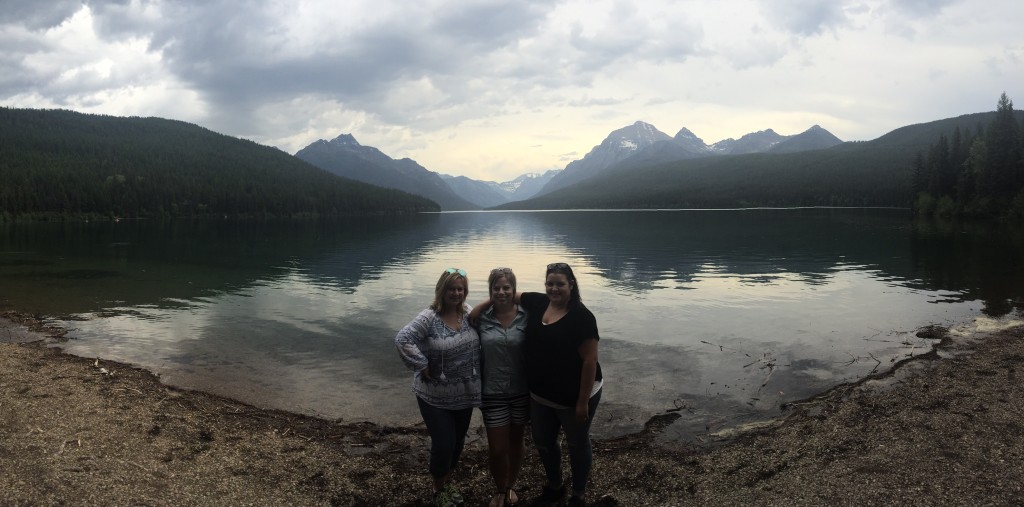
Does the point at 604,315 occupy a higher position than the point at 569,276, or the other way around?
the point at 569,276

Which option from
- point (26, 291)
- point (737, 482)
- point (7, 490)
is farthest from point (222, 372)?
point (26, 291)

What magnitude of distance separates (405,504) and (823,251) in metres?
50.1

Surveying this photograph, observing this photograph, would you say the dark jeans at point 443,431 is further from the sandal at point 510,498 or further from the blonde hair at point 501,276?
the blonde hair at point 501,276

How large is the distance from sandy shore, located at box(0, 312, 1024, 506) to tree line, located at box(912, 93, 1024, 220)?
97.4m

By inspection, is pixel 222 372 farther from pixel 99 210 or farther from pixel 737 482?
pixel 99 210

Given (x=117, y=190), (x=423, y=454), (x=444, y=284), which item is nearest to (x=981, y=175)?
(x=423, y=454)

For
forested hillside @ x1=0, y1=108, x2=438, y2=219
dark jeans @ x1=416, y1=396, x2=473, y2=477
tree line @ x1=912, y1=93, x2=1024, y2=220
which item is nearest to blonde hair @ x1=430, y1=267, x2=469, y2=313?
dark jeans @ x1=416, y1=396, x2=473, y2=477

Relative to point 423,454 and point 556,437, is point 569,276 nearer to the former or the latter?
point 556,437

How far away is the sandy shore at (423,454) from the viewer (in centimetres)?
689

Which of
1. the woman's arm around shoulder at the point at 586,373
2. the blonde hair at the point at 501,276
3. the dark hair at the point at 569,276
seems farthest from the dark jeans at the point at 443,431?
the dark hair at the point at 569,276

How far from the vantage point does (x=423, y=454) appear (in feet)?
30.9

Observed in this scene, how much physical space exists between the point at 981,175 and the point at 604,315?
101 meters

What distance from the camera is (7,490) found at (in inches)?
255

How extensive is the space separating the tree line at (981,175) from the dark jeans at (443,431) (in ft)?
342
